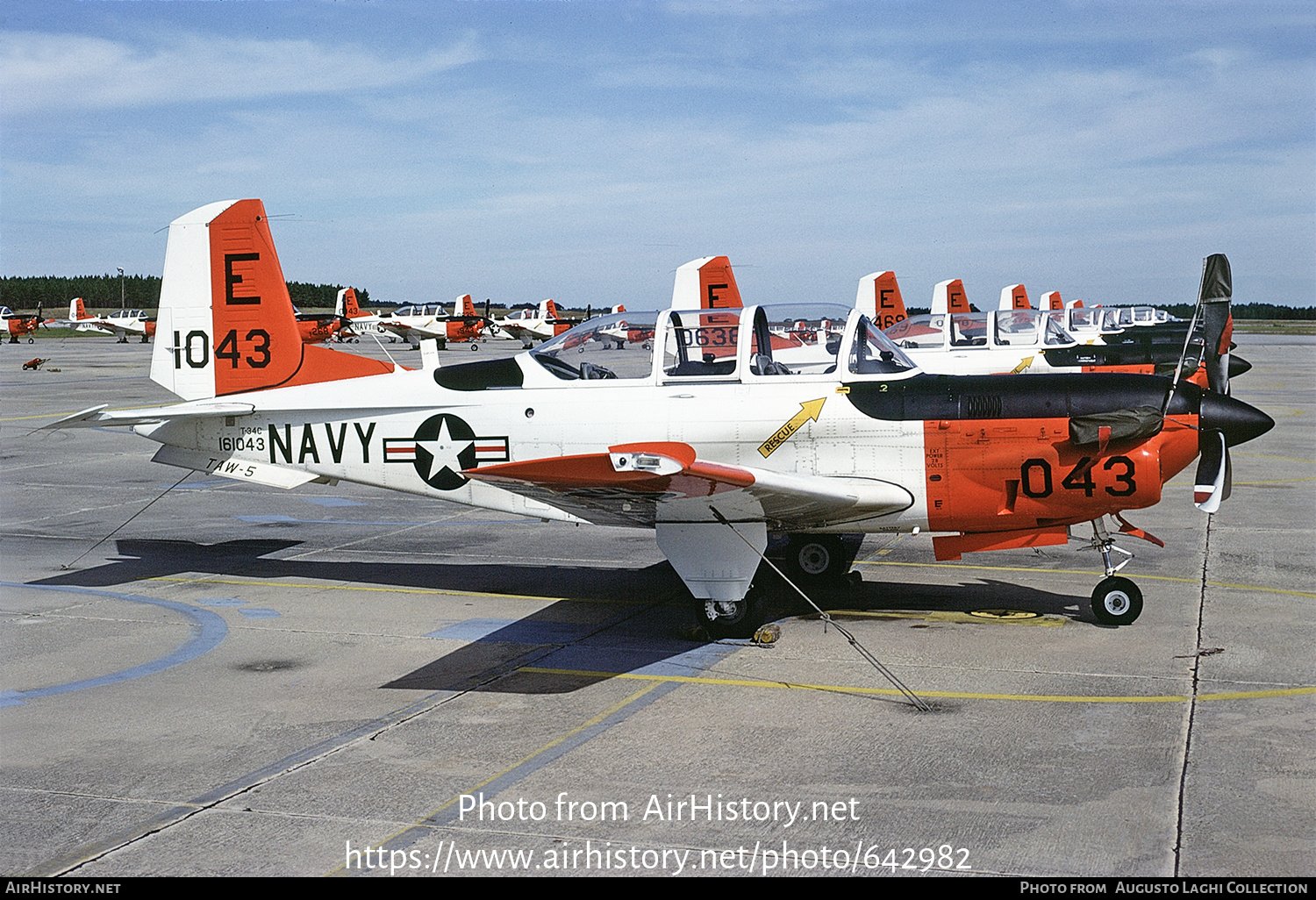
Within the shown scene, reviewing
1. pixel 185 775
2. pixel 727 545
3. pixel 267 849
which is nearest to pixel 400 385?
pixel 727 545

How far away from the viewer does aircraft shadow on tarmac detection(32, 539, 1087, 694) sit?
7566 mm

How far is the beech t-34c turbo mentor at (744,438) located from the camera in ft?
26.5

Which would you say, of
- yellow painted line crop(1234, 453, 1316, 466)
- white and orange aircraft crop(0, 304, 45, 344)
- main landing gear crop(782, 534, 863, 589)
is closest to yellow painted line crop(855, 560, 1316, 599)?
main landing gear crop(782, 534, 863, 589)

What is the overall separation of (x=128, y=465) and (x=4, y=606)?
9.23m

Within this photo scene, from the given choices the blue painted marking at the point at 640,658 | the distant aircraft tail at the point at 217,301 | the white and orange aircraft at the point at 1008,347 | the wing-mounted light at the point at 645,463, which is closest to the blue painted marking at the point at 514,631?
the blue painted marking at the point at 640,658

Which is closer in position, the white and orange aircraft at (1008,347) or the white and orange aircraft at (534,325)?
the white and orange aircraft at (1008,347)

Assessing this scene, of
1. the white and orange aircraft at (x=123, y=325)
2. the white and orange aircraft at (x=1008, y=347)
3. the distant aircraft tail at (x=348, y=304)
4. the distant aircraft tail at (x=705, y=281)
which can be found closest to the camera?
the white and orange aircraft at (x=1008, y=347)

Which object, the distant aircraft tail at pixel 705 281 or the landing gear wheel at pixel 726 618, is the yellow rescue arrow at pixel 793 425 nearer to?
the landing gear wheel at pixel 726 618

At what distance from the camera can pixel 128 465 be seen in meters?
17.9

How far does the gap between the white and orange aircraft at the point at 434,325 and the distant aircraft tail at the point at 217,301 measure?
5378 centimetres

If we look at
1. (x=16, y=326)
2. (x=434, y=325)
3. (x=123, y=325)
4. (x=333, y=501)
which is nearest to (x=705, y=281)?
(x=333, y=501)

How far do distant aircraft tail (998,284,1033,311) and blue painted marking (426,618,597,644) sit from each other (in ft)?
84.3

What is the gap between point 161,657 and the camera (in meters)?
7.87

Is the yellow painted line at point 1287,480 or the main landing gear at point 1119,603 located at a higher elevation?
the main landing gear at point 1119,603
